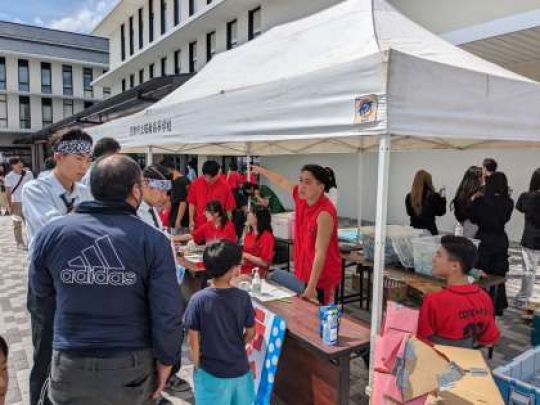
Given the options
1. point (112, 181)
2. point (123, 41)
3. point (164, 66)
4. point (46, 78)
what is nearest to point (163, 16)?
point (164, 66)

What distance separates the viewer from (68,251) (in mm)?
1646

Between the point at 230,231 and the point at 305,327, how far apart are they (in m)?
2.05

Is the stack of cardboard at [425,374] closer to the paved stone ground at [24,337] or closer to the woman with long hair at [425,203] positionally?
the paved stone ground at [24,337]

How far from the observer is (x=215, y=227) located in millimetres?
4598

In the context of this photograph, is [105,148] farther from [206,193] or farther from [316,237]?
[206,193]

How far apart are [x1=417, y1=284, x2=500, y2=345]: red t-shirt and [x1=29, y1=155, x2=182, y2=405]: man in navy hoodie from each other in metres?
1.50

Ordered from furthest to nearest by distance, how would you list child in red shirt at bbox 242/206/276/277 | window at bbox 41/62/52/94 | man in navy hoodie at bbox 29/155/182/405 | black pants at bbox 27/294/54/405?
window at bbox 41/62/52/94
child in red shirt at bbox 242/206/276/277
black pants at bbox 27/294/54/405
man in navy hoodie at bbox 29/155/182/405

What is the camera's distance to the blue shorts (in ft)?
7.63

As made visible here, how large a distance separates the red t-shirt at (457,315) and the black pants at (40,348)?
207 centimetres

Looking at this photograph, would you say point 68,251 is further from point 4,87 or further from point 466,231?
point 4,87

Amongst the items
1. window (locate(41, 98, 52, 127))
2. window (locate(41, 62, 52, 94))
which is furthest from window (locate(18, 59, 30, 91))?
window (locate(41, 98, 52, 127))

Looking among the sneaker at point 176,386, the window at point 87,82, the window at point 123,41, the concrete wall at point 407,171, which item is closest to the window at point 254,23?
the concrete wall at point 407,171

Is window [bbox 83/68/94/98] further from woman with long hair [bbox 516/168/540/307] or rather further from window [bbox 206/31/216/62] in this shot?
woman with long hair [bbox 516/168/540/307]

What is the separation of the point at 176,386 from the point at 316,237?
1.63 meters
